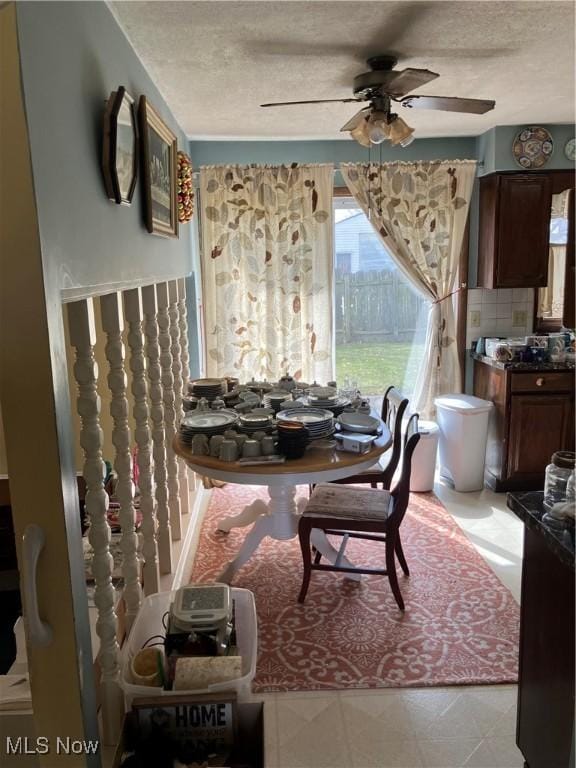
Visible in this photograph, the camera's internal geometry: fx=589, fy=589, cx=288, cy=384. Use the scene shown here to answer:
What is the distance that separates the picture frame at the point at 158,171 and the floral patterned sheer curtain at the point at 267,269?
50.5 inches

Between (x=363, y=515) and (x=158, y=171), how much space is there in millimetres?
1899

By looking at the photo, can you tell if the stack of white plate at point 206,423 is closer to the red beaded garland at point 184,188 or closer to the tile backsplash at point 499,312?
the red beaded garland at point 184,188

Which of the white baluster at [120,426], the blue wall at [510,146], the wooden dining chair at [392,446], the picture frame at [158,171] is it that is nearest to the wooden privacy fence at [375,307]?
the blue wall at [510,146]

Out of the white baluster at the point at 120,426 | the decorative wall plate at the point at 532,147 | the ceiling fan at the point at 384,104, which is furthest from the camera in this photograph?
the decorative wall plate at the point at 532,147

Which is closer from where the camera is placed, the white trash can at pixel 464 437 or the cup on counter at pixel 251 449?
the cup on counter at pixel 251 449

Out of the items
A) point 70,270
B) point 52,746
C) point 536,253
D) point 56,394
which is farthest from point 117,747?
point 536,253

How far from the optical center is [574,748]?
1.46 metres

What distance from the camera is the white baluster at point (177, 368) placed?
11.6 ft

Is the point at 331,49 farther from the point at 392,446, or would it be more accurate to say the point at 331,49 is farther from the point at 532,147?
the point at 532,147

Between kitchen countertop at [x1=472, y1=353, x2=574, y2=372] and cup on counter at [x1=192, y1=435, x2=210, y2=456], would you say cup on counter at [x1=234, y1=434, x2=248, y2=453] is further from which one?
kitchen countertop at [x1=472, y1=353, x2=574, y2=372]

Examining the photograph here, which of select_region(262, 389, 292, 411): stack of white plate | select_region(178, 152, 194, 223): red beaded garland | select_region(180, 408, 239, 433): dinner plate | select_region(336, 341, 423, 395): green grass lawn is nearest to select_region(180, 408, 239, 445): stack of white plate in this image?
select_region(180, 408, 239, 433): dinner plate

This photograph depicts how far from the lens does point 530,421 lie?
414 centimetres

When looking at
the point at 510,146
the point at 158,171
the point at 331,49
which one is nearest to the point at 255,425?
the point at 158,171

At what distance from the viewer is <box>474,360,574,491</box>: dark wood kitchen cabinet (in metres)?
4.11
